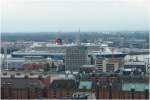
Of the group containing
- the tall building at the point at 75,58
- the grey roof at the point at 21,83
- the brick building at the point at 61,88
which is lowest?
the brick building at the point at 61,88

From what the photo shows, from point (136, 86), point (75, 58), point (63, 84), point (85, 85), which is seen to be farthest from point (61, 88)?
point (75, 58)

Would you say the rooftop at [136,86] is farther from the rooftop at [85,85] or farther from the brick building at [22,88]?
the brick building at [22,88]

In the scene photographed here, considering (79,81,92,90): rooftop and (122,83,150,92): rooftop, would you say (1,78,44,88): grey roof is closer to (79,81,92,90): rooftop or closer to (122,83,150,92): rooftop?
(79,81,92,90): rooftop

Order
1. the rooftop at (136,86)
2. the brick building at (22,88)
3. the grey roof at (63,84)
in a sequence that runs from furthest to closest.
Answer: the grey roof at (63,84)
the rooftop at (136,86)
the brick building at (22,88)

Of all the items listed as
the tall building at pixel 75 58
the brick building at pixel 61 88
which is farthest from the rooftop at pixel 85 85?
the tall building at pixel 75 58

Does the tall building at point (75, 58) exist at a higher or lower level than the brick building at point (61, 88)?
higher

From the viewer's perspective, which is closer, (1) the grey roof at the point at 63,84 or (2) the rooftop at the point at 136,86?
(2) the rooftop at the point at 136,86

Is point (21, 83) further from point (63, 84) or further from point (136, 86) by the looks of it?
point (136, 86)

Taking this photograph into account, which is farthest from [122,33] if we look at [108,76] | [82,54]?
[108,76]
